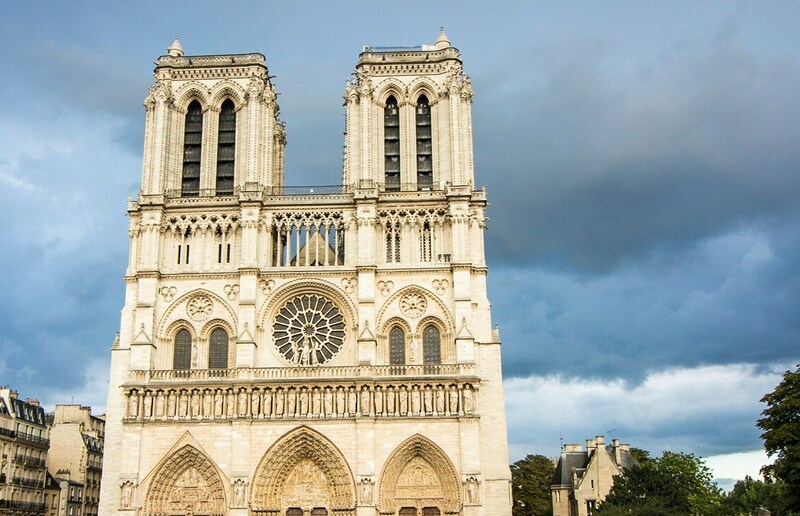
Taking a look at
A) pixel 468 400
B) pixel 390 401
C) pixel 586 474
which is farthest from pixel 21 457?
pixel 586 474

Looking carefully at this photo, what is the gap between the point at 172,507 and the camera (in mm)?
40688

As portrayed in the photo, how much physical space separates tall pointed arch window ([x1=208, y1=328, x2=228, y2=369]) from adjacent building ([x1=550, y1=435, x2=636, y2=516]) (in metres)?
20.3

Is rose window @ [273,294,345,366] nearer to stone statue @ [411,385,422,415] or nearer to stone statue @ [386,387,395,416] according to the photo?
stone statue @ [386,387,395,416]

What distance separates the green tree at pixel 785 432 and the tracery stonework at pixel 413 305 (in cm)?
1638

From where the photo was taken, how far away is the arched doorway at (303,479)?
132 ft

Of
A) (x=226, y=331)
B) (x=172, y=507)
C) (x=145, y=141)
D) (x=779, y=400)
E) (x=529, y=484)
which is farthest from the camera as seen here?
(x=529, y=484)

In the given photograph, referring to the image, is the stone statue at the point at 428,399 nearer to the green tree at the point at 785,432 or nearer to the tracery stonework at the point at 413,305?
the tracery stonework at the point at 413,305

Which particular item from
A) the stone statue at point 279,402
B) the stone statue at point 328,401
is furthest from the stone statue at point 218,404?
the stone statue at point 328,401

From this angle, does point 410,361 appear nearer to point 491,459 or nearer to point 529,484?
point 491,459

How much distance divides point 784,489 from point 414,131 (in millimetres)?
24159

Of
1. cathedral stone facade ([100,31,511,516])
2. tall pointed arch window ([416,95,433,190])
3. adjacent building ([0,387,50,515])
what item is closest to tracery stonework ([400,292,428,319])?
cathedral stone facade ([100,31,511,516])

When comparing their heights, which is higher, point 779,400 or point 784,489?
point 779,400

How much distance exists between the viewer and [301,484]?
41156mm

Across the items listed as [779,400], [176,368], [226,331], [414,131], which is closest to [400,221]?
[414,131]
